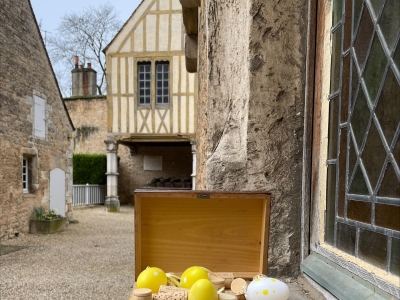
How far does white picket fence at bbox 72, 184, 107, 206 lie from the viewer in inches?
535

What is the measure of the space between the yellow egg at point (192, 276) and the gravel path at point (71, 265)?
3096 mm

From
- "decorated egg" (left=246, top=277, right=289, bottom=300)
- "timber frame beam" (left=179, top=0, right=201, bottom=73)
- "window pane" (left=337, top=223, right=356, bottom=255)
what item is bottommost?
"decorated egg" (left=246, top=277, right=289, bottom=300)

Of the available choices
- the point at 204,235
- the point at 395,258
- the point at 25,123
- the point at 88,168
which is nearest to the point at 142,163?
the point at 88,168

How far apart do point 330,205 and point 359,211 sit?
0.19 m

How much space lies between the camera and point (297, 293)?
142cm

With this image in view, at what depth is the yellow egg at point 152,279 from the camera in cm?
123

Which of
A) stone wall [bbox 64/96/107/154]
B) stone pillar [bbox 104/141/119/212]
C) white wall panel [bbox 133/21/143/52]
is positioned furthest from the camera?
stone wall [bbox 64/96/107/154]

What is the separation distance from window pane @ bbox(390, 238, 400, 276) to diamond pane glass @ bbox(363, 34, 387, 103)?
390 mm

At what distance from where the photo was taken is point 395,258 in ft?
3.01

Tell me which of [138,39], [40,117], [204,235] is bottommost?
A: [204,235]

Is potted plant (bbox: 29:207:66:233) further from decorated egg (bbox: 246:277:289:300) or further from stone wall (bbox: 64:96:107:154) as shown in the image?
decorated egg (bbox: 246:277:289:300)

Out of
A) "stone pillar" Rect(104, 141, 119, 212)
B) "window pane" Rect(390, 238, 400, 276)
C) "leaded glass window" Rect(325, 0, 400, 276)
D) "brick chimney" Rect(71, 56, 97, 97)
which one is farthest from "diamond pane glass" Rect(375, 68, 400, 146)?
"brick chimney" Rect(71, 56, 97, 97)

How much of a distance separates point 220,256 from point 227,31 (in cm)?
109

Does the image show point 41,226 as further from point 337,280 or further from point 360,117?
point 360,117
